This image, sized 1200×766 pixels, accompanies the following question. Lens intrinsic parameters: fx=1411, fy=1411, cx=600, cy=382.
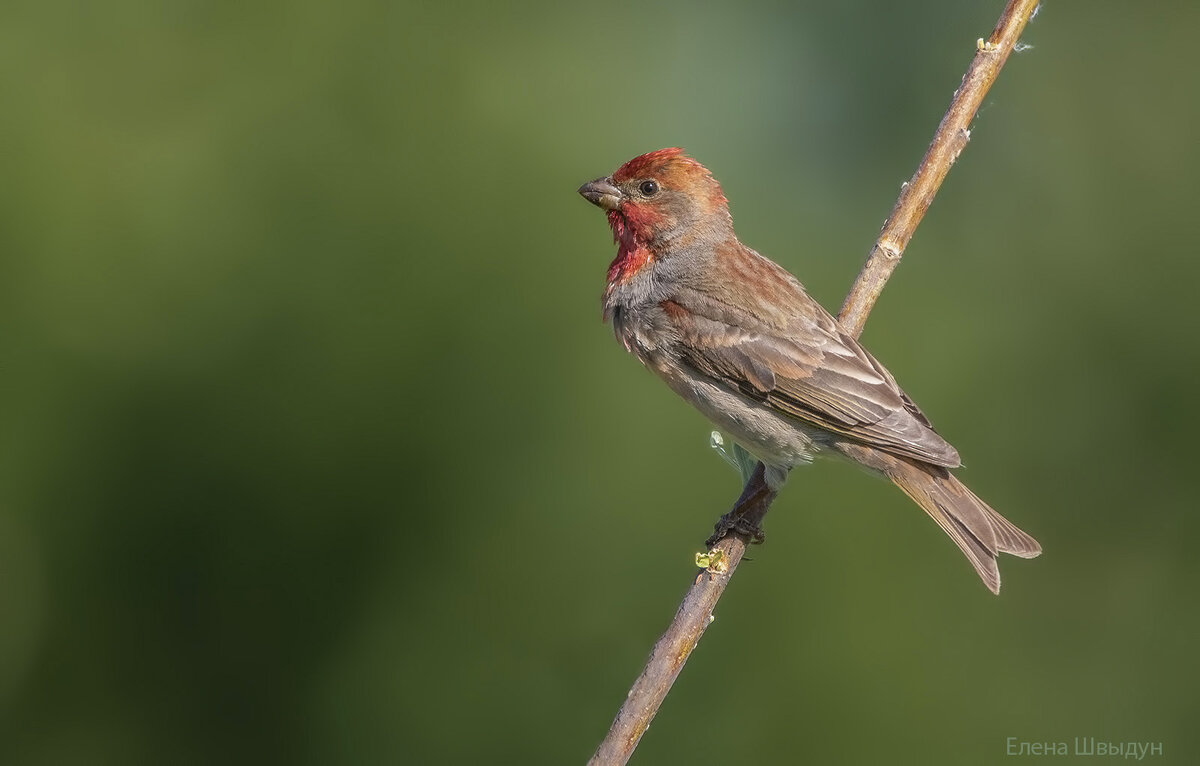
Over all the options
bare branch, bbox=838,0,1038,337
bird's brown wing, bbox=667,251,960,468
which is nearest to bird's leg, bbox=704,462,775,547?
bird's brown wing, bbox=667,251,960,468

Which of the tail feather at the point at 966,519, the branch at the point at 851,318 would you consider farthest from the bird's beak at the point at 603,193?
the tail feather at the point at 966,519

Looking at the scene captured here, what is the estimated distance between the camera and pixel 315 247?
6832 mm

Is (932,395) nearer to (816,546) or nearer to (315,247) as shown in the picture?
(816,546)

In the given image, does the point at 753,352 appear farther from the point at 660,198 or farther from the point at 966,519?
the point at 966,519

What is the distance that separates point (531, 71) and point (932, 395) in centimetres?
264

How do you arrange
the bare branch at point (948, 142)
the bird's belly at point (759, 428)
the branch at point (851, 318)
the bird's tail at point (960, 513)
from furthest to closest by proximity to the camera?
1. the bird's belly at point (759, 428)
2. the bird's tail at point (960, 513)
3. the bare branch at point (948, 142)
4. the branch at point (851, 318)

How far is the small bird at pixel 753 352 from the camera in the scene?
4.74m

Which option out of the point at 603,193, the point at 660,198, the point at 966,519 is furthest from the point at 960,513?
the point at 603,193

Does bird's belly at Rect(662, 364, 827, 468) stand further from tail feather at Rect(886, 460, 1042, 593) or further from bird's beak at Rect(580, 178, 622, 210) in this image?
bird's beak at Rect(580, 178, 622, 210)

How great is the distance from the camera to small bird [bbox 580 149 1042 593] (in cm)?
474

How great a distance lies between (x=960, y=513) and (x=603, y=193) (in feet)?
5.84

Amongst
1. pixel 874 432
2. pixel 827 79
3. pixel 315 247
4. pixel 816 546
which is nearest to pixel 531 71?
pixel 315 247

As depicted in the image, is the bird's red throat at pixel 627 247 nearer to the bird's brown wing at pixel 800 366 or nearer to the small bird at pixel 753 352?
the small bird at pixel 753 352

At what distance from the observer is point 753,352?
195 inches
